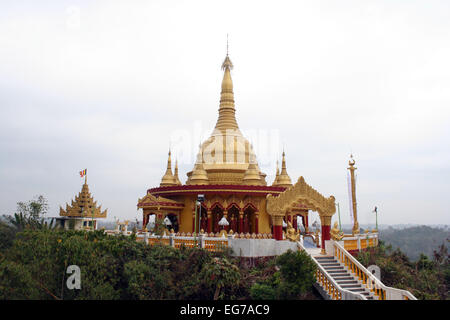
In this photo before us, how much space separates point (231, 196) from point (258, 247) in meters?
6.67

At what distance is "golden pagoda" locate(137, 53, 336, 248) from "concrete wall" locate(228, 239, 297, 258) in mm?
1205

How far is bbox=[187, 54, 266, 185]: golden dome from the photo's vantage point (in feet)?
94.5

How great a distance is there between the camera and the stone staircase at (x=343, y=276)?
16906 mm

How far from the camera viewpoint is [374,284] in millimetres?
16750

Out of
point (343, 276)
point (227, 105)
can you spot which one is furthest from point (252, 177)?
point (343, 276)

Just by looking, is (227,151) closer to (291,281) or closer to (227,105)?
(227,105)

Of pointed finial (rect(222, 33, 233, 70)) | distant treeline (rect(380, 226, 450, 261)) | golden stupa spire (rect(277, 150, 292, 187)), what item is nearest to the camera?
golden stupa spire (rect(277, 150, 292, 187))

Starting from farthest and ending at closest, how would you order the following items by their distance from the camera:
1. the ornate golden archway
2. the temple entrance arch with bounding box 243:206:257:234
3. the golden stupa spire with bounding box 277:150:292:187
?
the golden stupa spire with bounding box 277:150:292:187
the temple entrance arch with bounding box 243:206:257:234
the ornate golden archway

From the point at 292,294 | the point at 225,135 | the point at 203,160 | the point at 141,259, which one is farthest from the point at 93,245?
the point at 225,135

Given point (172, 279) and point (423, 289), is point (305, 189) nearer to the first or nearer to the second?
point (423, 289)

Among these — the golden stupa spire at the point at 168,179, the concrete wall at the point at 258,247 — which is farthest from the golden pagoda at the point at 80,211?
the concrete wall at the point at 258,247

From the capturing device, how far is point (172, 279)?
16922mm

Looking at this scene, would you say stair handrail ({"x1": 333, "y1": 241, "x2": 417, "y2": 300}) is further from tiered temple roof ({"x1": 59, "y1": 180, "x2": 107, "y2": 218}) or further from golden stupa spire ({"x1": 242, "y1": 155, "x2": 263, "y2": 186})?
tiered temple roof ({"x1": 59, "y1": 180, "x2": 107, "y2": 218})

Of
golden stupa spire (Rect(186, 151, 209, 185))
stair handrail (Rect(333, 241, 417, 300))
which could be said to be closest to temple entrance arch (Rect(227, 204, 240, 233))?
golden stupa spire (Rect(186, 151, 209, 185))
